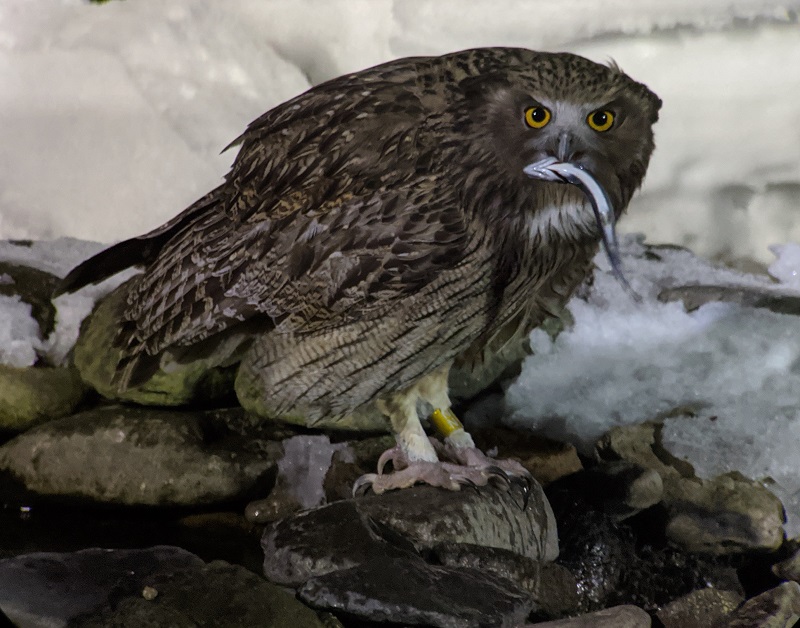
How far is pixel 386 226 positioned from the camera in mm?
1899

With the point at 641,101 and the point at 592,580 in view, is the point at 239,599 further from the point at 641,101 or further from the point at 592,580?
the point at 641,101

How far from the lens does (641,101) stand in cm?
192

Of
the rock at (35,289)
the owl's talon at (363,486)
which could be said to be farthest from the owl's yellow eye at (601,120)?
the rock at (35,289)

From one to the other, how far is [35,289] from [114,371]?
1.63 feet

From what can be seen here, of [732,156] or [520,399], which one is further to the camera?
[732,156]

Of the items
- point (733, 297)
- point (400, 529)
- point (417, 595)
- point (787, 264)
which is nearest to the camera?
point (417, 595)

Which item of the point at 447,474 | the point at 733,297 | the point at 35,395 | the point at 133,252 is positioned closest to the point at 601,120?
the point at 447,474

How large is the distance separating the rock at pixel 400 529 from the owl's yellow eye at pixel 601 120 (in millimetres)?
861

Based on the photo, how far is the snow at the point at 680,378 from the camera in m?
2.41

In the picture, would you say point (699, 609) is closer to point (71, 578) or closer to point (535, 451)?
point (535, 451)

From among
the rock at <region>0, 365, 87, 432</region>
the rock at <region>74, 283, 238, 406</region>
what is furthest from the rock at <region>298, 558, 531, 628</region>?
the rock at <region>0, 365, 87, 432</region>

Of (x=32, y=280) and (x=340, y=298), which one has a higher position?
(x=340, y=298)

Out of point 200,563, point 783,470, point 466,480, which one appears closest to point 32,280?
point 200,563

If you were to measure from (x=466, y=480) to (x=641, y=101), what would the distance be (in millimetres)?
942
